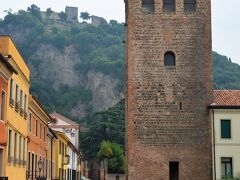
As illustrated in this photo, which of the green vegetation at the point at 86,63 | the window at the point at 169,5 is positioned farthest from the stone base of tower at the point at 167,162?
the green vegetation at the point at 86,63

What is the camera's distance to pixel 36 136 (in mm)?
34906

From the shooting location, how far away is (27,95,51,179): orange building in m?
32.2

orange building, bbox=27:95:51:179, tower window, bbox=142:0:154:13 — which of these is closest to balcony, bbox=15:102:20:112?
orange building, bbox=27:95:51:179

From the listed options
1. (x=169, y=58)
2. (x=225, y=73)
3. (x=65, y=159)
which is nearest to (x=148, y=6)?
(x=169, y=58)

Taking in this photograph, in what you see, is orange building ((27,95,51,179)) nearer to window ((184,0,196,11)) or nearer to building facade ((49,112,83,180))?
window ((184,0,196,11))

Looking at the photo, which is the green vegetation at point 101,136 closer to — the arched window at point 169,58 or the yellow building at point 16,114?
the arched window at point 169,58

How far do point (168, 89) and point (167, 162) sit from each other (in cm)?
497

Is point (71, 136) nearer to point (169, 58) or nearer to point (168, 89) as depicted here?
point (169, 58)

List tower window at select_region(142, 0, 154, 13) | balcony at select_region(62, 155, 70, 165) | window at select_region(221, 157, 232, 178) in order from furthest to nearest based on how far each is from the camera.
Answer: balcony at select_region(62, 155, 70, 165)
tower window at select_region(142, 0, 154, 13)
window at select_region(221, 157, 232, 178)

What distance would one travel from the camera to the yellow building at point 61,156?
155ft

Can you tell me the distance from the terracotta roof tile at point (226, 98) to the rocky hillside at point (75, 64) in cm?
8894

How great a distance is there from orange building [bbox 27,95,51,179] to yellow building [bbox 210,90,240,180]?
37.8 ft

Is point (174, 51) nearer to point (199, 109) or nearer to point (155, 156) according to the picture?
point (199, 109)

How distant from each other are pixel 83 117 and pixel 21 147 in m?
112
